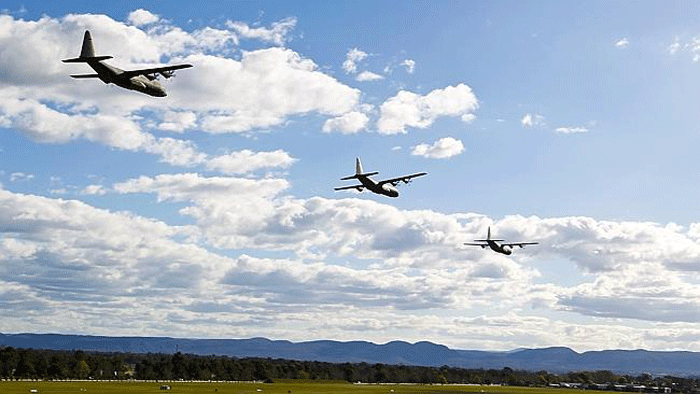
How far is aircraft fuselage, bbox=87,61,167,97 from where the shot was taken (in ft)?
216

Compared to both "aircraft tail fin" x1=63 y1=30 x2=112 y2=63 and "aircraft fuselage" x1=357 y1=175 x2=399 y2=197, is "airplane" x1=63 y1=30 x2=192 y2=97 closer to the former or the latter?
"aircraft tail fin" x1=63 y1=30 x2=112 y2=63

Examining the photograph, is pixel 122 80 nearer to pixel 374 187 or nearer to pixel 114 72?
pixel 114 72

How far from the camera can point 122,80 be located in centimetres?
6688

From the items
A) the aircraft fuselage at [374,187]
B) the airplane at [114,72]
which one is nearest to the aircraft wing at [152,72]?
the airplane at [114,72]

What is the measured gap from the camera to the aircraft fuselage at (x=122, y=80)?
2594 inches

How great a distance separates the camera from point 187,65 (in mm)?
61625

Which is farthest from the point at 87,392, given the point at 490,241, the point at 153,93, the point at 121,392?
the point at 153,93

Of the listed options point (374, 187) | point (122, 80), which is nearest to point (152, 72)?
point (122, 80)

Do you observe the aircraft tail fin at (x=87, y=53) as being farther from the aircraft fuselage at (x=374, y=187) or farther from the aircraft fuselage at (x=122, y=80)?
the aircraft fuselage at (x=374, y=187)

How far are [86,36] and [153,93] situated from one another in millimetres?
6836

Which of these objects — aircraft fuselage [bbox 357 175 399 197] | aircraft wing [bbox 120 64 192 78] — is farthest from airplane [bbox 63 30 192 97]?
aircraft fuselage [bbox 357 175 399 197]

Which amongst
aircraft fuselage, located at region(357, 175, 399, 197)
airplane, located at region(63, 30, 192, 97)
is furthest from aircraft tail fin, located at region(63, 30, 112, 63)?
aircraft fuselage, located at region(357, 175, 399, 197)

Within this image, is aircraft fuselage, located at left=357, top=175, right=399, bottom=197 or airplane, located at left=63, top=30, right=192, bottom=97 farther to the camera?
aircraft fuselage, located at left=357, top=175, right=399, bottom=197

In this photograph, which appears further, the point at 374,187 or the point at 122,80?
the point at 374,187
